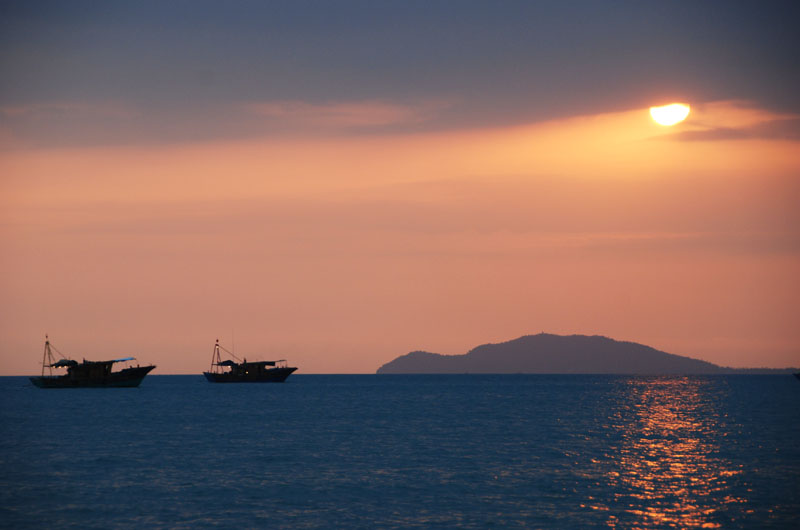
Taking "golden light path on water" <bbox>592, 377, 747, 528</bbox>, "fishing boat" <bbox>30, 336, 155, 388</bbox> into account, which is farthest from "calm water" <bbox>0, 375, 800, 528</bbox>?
"fishing boat" <bbox>30, 336, 155, 388</bbox>

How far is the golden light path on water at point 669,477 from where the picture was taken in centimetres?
3934

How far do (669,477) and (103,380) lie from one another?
5828 inches

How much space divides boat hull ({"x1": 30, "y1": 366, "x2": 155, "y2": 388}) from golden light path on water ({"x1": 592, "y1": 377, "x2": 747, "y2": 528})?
12070cm

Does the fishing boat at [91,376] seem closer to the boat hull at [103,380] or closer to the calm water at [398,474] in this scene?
the boat hull at [103,380]

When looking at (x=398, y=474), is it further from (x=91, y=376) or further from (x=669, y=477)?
(x=91, y=376)

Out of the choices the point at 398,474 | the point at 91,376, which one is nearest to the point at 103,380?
the point at 91,376

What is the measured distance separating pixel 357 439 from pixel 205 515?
3454 centimetres

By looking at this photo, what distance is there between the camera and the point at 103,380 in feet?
582

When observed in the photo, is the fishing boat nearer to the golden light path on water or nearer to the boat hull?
the boat hull

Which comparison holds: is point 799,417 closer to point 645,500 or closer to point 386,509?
point 645,500

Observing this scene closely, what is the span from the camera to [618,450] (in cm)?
6606

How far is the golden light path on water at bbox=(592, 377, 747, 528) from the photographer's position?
129 ft

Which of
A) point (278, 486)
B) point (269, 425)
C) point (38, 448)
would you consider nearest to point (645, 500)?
point (278, 486)

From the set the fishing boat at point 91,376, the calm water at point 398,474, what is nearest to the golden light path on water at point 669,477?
the calm water at point 398,474
